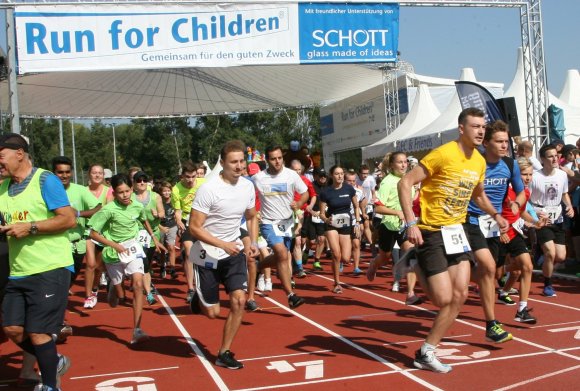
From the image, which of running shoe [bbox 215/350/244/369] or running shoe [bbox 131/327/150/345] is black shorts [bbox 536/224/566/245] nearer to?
running shoe [bbox 215/350/244/369]

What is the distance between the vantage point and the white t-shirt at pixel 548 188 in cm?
970

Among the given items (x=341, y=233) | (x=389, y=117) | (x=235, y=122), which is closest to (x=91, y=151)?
(x=235, y=122)

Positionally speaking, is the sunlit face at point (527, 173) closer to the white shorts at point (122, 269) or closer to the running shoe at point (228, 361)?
the running shoe at point (228, 361)

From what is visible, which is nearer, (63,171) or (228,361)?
(228,361)

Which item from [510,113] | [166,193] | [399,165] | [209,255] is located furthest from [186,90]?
[209,255]

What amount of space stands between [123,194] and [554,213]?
564 cm

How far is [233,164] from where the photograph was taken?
6348mm

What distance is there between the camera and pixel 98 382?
19.9 feet

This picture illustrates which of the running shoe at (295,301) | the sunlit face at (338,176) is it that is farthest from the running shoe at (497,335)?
the sunlit face at (338,176)

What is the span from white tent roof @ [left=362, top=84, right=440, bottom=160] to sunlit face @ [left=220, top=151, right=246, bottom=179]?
17833 mm

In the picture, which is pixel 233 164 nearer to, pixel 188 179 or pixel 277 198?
pixel 277 198

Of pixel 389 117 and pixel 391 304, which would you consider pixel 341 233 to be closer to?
pixel 391 304

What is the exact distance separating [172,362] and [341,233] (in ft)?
15.9

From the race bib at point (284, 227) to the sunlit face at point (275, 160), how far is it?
697 millimetres
